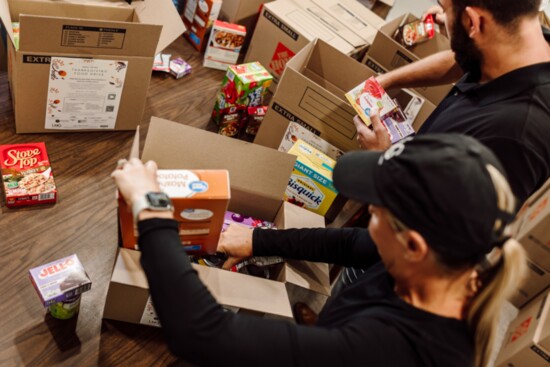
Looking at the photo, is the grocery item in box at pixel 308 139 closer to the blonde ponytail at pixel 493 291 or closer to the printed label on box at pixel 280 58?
the printed label on box at pixel 280 58

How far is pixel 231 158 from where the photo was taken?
177cm

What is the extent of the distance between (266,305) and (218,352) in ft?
1.80

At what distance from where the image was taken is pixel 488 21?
1.50 metres

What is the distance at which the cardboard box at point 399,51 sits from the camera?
2.64 metres

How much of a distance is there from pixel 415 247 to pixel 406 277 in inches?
4.0

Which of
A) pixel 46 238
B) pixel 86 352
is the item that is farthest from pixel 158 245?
pixel 46 238

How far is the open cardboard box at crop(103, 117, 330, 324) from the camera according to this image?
1503 mm

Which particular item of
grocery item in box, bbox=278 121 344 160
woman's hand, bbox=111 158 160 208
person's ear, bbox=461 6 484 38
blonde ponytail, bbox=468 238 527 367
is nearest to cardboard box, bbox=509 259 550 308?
grocery item in box, bbox=278 121 344 160

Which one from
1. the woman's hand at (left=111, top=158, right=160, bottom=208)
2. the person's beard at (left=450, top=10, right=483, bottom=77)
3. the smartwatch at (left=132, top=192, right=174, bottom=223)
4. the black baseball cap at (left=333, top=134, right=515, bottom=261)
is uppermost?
the person's beard at (left=450, top=10, right=483, bottom=77)

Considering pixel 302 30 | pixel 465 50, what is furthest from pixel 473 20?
pixel 302 30

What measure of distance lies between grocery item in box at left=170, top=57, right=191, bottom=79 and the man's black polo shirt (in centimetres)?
181

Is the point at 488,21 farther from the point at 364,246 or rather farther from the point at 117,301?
the point at 117,301

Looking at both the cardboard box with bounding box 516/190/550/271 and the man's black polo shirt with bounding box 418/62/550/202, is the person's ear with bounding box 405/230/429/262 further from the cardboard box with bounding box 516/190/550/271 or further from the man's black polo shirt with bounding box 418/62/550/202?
the cardboard box with bounding box 516/190/550/271

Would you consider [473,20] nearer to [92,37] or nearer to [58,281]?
[92,37]
